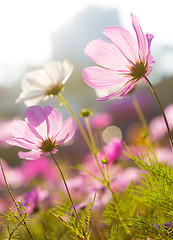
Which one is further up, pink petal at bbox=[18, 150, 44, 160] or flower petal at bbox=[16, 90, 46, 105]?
flower petal at bbox=[16, 90, 46, 105]

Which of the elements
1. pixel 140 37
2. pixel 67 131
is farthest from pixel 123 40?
pixel 67 131

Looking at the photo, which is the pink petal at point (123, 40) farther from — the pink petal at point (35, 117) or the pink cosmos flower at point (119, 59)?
the pink petal at point (35, 117)

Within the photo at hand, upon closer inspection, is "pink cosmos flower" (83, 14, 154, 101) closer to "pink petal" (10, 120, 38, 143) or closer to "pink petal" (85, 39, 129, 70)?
"pink petal" (85, 39, 129, 70)

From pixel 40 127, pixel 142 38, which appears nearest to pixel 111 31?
pixel 142 38

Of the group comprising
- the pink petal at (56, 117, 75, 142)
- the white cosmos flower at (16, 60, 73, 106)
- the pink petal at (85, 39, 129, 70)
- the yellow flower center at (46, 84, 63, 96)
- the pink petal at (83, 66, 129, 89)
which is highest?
the pink petal at (85, 39, 129, 70)

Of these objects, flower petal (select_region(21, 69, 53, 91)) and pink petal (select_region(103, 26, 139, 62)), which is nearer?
pink petal (select_region(103, 26, 139, 62))

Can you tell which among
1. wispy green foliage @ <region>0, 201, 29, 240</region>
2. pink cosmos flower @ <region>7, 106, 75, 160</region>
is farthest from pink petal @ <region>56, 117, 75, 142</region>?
wispy green foliage @ <region>0, 201, 29, 240</region>
